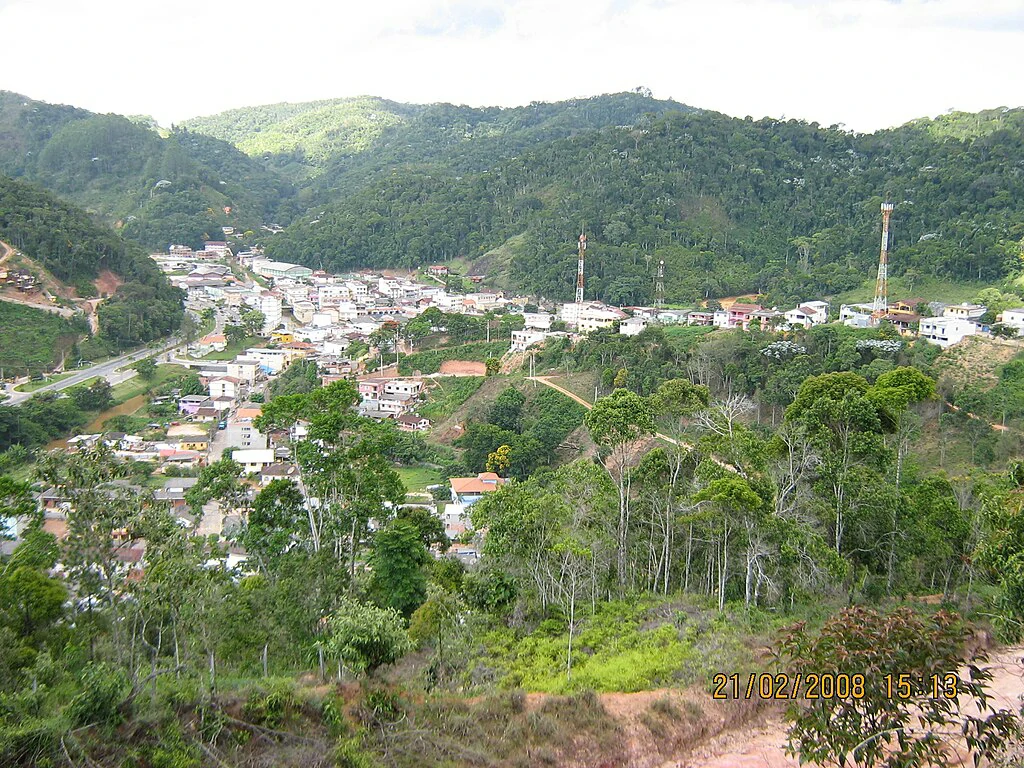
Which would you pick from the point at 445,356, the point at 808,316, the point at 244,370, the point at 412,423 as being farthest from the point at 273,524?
the point at 808,316

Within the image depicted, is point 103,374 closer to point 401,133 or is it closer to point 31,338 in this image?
point 31,338

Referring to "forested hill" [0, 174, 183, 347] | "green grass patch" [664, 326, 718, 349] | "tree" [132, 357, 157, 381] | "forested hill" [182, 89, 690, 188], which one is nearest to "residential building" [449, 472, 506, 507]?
"green grass patch" [664, 326, 718, 349]

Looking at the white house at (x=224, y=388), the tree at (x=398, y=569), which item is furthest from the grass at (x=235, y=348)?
the tree at (x=398, y=569)

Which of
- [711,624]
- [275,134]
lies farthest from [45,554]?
[275,134]

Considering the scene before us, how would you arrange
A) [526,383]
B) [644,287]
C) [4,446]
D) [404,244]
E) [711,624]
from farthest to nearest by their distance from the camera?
[404,244] → [644,287] → [526,383] → [4,446] → [711,624]

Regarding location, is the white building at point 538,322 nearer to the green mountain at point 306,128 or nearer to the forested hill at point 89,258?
the forested hill at point 89,258

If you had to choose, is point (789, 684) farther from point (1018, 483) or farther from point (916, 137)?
point (916, 137)
